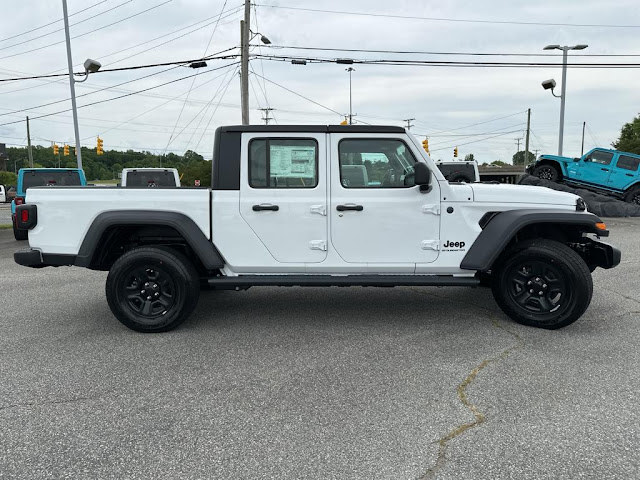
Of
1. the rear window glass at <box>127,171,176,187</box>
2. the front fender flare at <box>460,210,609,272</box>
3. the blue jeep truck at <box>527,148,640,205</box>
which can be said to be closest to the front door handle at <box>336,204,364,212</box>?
the front fender flare at <box>460,210,609,272</box>

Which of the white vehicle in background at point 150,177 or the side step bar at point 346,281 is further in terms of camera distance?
the white vehicle in background at point 150,177

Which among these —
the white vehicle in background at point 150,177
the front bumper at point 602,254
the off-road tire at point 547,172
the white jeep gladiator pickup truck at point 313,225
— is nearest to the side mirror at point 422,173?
the white jeep gladiator pickup truck at point 313,225

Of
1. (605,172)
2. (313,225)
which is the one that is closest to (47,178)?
(313,225)

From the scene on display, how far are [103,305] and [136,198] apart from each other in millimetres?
1878

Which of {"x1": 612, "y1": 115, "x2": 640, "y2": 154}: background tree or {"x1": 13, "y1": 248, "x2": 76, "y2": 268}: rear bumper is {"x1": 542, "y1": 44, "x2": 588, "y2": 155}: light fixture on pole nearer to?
{"x1": 13, "y1": 248, "x2": 76, "y2": 268}: rear bumper

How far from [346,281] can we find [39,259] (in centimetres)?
296

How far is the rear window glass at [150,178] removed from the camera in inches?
457

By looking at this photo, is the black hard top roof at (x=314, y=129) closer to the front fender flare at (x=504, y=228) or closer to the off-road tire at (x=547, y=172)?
the front fender flare at (x=504, y=228)

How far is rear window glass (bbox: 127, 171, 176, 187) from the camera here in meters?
11.6

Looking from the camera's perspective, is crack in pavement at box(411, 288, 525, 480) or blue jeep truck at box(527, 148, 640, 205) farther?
blue jeep truck at box(527, 148, 640, 205)

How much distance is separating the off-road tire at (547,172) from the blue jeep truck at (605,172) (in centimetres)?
4

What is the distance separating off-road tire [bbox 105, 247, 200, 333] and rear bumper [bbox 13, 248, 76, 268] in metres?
0.48

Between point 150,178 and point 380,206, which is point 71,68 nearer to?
point 150,178

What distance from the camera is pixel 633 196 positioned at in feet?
60.5
